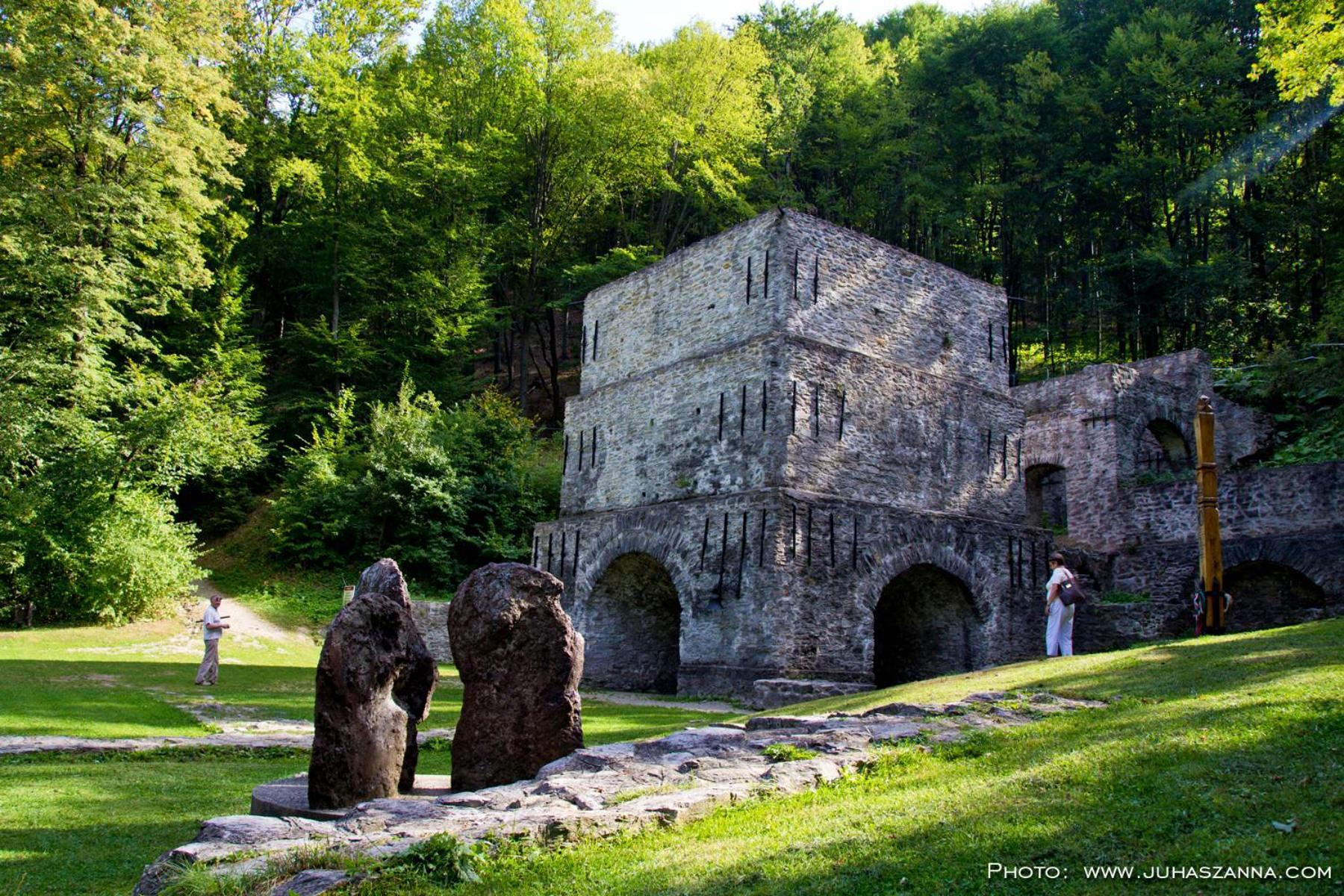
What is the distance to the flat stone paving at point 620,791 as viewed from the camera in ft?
14.0

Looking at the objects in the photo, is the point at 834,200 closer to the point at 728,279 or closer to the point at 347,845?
the point at 728,279

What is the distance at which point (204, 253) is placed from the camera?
30.0 meters

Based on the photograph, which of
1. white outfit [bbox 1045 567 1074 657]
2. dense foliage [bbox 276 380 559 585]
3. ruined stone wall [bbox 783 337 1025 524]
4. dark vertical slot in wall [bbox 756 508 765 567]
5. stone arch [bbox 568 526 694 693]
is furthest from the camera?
dense foliage [bbox 276 380 559 585]

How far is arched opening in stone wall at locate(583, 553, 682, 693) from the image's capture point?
19359 mm

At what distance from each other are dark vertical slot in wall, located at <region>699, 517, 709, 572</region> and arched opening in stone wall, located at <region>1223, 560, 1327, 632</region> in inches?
388

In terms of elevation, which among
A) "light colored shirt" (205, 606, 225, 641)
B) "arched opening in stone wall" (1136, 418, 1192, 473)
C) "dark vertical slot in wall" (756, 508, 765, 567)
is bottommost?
"light colored shirt" (205, 606, 225, 641)

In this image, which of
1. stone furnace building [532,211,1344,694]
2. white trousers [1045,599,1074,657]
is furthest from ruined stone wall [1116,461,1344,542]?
white trousers [1045,599,1074,657]

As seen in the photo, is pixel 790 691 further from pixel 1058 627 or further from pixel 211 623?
pixel 211 623

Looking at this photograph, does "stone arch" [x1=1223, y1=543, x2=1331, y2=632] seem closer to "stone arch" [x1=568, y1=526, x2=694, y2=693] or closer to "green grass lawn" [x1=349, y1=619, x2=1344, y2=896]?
"stone arch" [x1=568, y1=526, x2=694, y2=693]

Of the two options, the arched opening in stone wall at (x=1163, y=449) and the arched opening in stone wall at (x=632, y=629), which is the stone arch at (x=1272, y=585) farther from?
the arched opening in stone wall at (x=632, y=629)

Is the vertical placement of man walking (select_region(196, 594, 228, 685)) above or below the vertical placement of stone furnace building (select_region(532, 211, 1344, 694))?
below

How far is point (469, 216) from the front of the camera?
34594mm

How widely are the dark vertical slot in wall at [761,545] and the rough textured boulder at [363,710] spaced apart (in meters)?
10.1

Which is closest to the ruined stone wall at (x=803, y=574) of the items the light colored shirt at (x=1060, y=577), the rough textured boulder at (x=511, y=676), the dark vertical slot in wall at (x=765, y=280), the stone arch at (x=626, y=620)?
the stone arch at (x=626, y=620)
